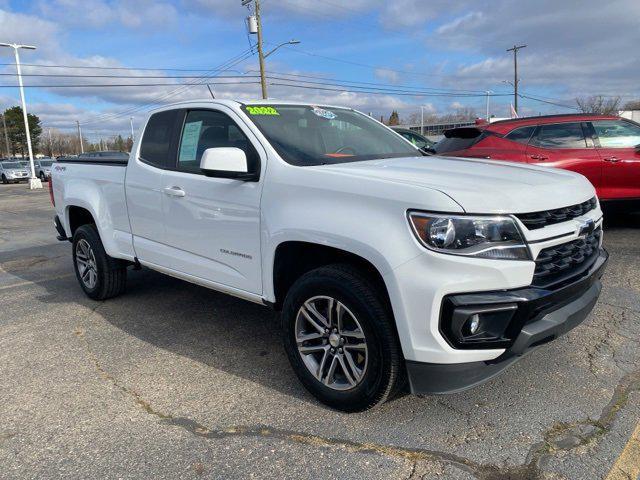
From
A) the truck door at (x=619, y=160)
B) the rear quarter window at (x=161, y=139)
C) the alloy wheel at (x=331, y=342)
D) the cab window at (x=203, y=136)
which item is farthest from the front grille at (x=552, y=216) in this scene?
the truck door at (x=619, y=160)

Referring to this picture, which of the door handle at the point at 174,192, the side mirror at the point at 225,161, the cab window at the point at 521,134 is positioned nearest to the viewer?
the side mirror at the point at 225,161

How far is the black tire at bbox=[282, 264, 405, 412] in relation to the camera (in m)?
2.70

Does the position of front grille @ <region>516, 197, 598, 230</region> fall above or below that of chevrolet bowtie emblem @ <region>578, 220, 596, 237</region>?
above

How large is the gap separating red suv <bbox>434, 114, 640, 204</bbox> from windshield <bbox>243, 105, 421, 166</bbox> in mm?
3347

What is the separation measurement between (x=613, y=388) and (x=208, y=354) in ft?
8.99

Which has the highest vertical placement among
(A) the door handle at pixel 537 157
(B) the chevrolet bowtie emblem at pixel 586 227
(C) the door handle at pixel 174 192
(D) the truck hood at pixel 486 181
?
(D) the truck hood at pixel 486 181

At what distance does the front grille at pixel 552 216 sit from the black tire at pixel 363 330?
824mm

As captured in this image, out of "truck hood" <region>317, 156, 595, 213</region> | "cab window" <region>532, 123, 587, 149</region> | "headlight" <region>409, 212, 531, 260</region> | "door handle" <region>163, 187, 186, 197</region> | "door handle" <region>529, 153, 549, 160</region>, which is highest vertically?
"cab window" <region>532, 123, 587, 149</region>

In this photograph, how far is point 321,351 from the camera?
3150 mm

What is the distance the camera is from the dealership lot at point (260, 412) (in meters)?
2.60

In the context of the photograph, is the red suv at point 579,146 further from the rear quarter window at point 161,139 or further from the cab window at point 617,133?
the rear quarter window at point 161,139

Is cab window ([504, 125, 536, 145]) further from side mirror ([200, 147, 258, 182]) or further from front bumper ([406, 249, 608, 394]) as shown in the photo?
side mirror ([200, 147, 258, 182])

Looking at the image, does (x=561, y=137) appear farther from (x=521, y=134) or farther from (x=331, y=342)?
(x=331, y=342)

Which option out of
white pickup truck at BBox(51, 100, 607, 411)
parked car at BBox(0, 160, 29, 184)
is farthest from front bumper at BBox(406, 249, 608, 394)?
parked car at BBox(0, 160, 29, 184)
